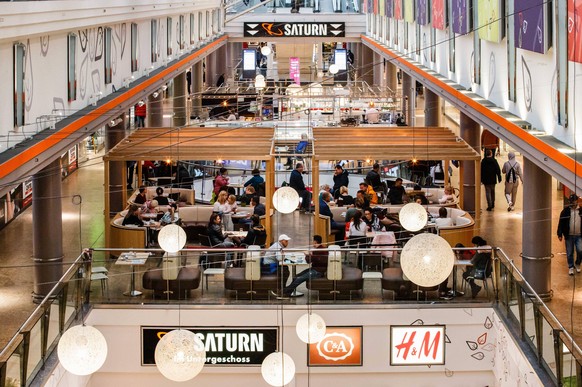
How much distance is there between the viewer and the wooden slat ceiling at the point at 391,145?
59.5 feet

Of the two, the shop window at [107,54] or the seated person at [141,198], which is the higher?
the shop window at [107,54]

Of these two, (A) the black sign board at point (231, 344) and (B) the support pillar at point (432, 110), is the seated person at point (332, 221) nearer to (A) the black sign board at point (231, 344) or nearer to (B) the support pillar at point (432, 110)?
(A) the black sign board at point (231, 344)

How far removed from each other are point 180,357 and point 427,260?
263cm

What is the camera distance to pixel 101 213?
21.7 m

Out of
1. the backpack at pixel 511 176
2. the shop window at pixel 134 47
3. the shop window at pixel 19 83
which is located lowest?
the backpack at pixel 511 176

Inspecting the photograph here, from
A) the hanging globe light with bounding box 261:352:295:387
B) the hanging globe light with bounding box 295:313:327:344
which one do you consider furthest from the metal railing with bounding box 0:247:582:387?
the hanging globe light with bounding box 261:352:295:387

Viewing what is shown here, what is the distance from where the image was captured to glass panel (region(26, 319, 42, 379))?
1146 cm

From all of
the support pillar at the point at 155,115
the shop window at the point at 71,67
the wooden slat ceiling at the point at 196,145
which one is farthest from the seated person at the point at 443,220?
the support pillar at the point at 155,115

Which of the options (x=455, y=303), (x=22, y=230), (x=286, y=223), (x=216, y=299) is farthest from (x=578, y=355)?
(x=22, y=230)

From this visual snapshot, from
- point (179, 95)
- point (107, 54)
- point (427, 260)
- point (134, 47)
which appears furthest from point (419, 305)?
point (179, 95)

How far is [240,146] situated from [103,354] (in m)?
8.34

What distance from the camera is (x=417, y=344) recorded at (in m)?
14.6

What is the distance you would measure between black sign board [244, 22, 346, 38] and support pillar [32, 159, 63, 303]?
2358cm

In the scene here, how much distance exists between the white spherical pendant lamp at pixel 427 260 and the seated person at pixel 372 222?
6.05m
